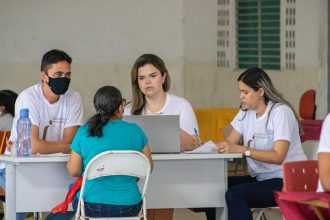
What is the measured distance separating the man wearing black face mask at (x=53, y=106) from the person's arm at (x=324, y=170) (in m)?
2.17

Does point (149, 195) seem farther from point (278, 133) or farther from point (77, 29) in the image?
point (77, 29)

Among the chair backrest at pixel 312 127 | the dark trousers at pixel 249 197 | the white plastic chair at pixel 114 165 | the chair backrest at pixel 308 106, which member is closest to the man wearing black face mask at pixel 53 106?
the white plastic chair at pixel 114 165

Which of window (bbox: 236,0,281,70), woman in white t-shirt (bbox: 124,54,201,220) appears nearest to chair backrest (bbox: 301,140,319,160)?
woman in white t-shirt (bbox: 124,54,201,220)

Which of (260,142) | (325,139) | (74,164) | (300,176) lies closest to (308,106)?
(260,142)

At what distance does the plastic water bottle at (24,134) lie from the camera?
529cm

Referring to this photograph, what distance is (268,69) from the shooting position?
38.1 ft

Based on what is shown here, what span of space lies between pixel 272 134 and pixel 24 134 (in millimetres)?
1550

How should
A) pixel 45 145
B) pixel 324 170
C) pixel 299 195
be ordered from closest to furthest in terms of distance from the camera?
pixel 299 195 < pixel 324 170 < pixel 45 145

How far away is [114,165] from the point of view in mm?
4789

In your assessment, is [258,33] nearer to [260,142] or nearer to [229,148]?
[260,142]

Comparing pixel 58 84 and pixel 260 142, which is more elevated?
pixel 58 84

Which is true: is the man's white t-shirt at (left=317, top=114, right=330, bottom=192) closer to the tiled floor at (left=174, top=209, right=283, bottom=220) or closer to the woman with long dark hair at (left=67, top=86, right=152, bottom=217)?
the woman with long dark hair at (left=67, top=86, right=152, bottom=217)

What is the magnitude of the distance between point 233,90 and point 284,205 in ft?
27.4

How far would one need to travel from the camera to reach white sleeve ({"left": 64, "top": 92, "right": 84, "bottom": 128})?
5.77m
